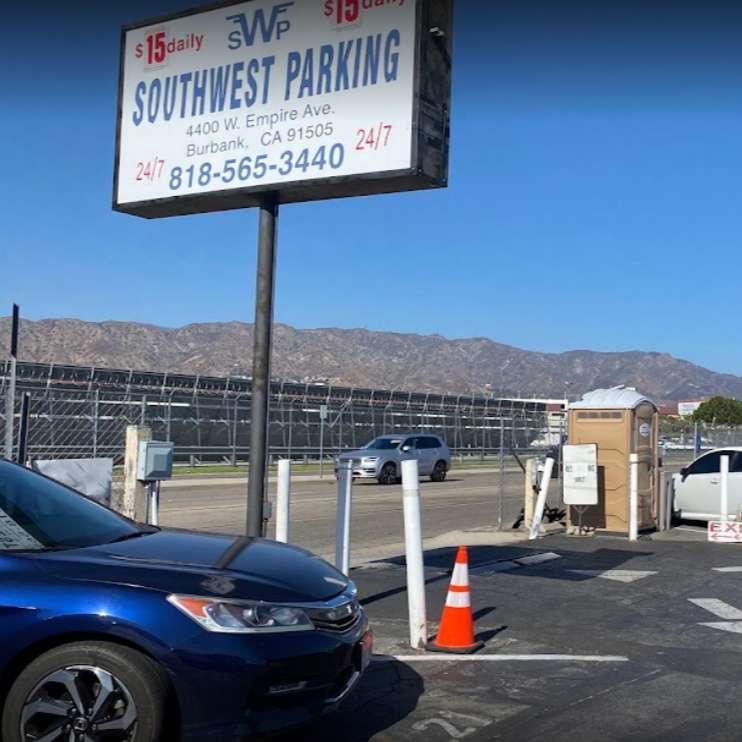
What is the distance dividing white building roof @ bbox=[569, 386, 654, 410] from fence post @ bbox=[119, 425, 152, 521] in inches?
344

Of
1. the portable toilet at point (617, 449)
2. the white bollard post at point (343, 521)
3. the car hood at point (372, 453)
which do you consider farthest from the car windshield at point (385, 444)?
the white bollard post at point (343, 521)

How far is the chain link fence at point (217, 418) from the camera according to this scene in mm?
28047

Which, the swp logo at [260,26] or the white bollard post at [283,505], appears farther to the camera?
the swp logo at [260,26]

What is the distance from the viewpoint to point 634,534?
14453 mm

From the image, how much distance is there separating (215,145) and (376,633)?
466 cm

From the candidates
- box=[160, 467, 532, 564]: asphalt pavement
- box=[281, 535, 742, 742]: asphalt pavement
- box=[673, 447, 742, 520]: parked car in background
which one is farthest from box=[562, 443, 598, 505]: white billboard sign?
box=[281, 535, 742, 742]: asphalt pavement

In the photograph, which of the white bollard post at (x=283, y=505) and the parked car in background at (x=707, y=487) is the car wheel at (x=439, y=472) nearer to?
the parked car in background at (x=707, y=487)

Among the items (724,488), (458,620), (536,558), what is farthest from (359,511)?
(458,620)

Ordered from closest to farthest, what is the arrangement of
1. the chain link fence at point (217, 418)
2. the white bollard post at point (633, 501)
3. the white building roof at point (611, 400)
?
the white bollard post at point (633, 501) < the white building roof at point (611, 400) < the chain link fence at point (217, 418)

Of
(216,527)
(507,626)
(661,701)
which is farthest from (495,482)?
(661,701)

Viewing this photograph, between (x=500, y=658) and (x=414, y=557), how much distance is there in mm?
961

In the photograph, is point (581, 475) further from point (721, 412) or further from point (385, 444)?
point (721, 412)

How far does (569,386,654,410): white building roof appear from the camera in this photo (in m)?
15.7

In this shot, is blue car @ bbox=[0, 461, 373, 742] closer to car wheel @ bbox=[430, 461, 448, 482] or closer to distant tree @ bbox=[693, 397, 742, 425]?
car wheel @ bbox=[430, 461, 448, 482]
